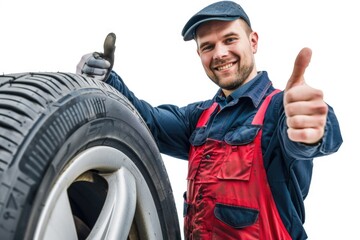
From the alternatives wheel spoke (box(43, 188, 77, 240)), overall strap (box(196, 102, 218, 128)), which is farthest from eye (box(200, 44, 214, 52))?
wheel spoke (box(43, 188, 77, 240))

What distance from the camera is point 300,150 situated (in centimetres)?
151

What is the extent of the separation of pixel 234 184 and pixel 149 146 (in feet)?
1.98

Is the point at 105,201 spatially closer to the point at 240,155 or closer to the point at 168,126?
the point at 240,155

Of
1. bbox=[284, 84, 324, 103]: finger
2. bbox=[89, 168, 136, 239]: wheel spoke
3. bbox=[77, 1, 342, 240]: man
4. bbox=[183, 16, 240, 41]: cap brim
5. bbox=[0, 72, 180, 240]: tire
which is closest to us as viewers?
bbox=[0, 72, 180, 240]: tire

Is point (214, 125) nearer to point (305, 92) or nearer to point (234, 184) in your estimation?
point (234, 184)

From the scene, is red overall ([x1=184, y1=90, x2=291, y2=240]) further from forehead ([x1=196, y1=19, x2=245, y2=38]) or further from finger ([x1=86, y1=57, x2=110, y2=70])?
finger ([x1=86, y1=57, x2=110, y2=70])

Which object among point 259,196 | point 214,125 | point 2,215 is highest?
point 214,125

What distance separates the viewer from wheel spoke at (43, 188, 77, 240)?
920 mm

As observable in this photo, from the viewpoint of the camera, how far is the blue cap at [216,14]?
205cm

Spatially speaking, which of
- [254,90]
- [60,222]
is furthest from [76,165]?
[254,90]

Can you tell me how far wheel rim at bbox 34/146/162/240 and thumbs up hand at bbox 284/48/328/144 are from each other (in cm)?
41

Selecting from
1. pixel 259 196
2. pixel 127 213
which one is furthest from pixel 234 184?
pixel 127 213

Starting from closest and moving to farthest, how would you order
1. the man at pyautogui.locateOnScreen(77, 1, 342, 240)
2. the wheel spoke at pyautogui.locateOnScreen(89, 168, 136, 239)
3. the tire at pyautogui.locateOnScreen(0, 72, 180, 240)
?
the tire at pyautogui.locateOnScreen(0, 72, 180, 240) → the wheel spoke at pyautogui.locateOnScreen(89, 168, 136, 239) → the man at pyautogui.locateOnScreen(77, 1, 342, 240)

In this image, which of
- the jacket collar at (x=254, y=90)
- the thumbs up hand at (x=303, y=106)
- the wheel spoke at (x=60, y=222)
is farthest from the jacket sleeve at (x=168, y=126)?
the wheel spoke at (x=60, y=222)
